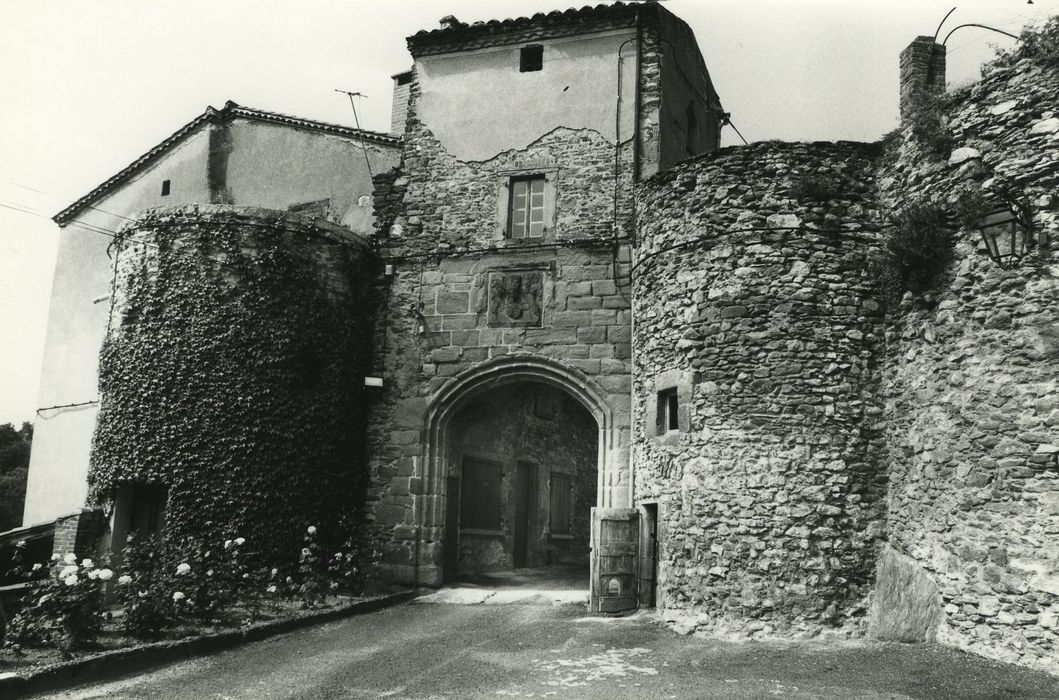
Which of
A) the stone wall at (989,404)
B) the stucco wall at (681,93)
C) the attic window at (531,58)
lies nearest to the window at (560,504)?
the stucco wall at (681,93)

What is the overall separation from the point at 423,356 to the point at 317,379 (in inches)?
60.8

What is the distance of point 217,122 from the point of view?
17.6m

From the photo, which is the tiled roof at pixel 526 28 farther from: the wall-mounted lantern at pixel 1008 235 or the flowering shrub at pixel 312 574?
the flowering shrub at pixel 312 574

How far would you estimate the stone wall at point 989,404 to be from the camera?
780cm

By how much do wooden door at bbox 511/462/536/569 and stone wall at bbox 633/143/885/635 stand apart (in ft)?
20.7

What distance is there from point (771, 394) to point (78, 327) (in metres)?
15.3

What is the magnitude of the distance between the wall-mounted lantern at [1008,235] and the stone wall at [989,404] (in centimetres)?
9

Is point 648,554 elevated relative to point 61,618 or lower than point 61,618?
elevated

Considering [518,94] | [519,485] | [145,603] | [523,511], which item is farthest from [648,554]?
[518,94]

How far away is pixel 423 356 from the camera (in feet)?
44.6

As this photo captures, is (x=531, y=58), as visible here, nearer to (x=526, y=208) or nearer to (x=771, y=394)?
(x=526, y=208)

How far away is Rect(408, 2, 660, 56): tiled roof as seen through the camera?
1358 centimetres

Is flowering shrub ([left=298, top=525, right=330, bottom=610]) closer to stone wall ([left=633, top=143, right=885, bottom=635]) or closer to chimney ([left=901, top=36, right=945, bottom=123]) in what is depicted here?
stone wall ([left=633, top=143, right=885, bottom=635])

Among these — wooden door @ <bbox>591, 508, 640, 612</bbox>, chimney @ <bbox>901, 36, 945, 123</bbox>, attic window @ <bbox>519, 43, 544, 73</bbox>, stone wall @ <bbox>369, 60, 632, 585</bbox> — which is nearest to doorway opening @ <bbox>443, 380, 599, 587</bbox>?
stone wall @ <bbox>369, 60, 632, 585</bbox>
